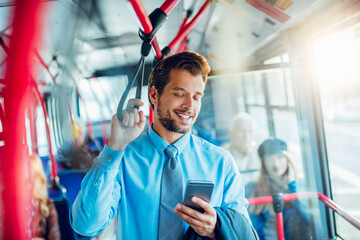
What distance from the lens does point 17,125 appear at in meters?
0.27

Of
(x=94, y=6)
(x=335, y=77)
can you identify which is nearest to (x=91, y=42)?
(x=94, y=6)

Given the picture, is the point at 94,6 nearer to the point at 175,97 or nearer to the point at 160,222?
the point at 175,97

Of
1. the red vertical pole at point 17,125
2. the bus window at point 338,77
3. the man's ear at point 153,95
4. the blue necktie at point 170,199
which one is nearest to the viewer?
the red vertical pole at point 17,125

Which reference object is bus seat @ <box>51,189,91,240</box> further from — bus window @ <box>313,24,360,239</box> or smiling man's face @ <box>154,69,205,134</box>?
bus window @ <box>313,24,360,239</box>

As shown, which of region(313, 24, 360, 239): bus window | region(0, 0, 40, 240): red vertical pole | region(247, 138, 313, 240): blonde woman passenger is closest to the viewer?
region(0, 0, 40, 240): red vertical pole

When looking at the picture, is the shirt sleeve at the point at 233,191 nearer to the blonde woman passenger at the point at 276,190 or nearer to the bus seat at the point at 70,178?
the bus seat at the point at 70,178

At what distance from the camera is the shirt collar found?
101 cm

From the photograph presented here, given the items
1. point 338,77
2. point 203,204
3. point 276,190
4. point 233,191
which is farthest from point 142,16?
point 276,190

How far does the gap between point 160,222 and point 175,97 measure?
54cm

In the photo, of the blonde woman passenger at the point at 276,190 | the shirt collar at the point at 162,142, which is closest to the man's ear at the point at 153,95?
the shirt collar at the point at 162,142

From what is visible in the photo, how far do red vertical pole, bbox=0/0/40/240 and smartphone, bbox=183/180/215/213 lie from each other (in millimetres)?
501

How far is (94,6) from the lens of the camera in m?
0.54

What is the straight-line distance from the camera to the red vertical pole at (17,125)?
24cm

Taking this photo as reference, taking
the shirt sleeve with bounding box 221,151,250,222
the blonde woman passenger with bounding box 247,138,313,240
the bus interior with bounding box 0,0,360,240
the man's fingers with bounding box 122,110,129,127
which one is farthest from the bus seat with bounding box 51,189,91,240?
the blonde woman passenger with bounding box 247,138,313,240
